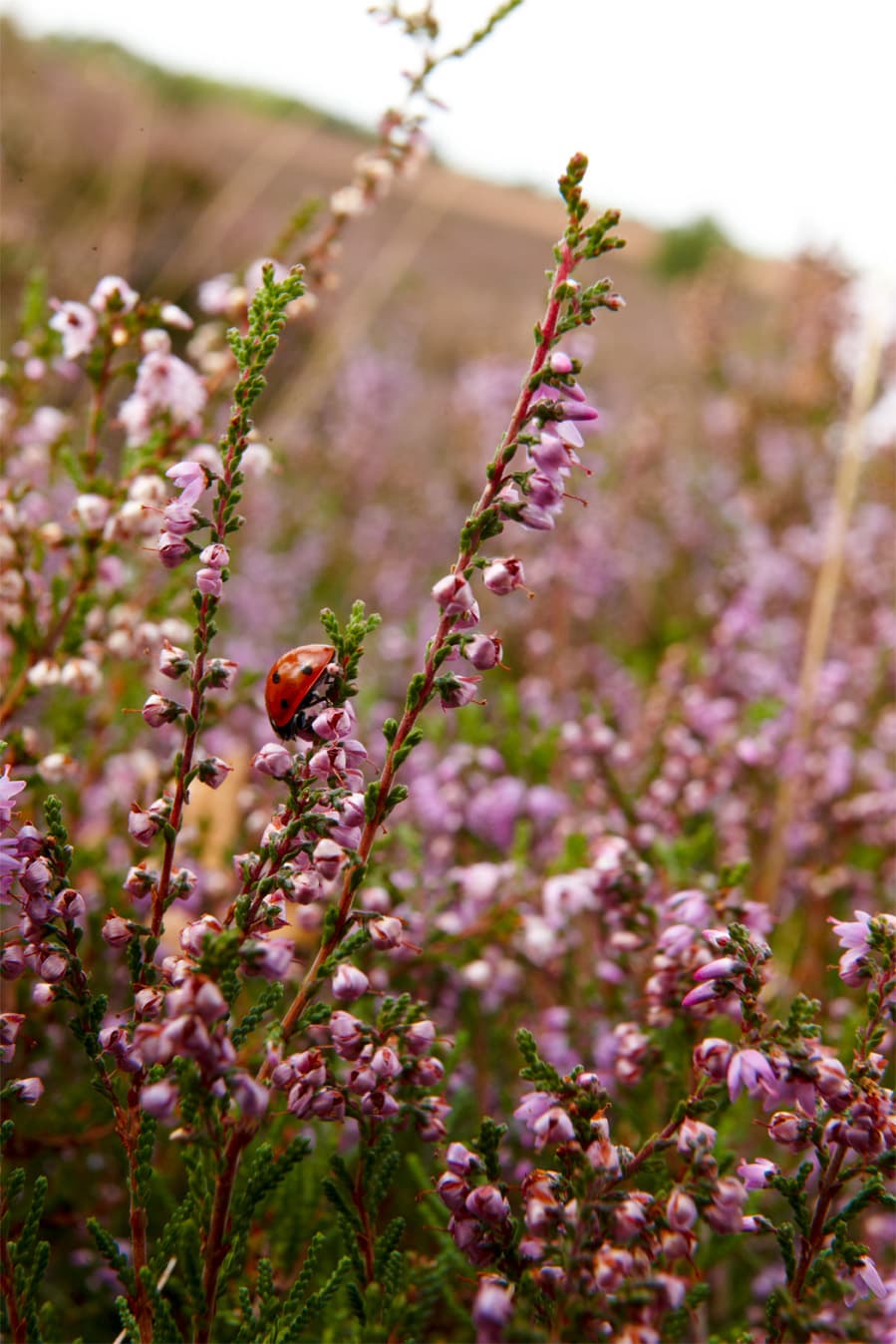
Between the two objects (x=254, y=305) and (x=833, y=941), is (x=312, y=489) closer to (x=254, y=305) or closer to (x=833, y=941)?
(x=833, y=941)

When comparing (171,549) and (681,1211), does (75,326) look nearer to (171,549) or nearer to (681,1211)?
(171,549)

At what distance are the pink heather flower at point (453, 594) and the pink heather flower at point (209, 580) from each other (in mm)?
238

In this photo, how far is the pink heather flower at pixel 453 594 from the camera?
1.05 meters

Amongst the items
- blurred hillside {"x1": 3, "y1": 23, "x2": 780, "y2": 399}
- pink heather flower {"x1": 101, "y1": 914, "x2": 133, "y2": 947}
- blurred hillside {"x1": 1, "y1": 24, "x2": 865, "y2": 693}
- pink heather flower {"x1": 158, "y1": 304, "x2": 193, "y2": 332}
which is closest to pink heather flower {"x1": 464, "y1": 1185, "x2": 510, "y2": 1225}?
pink heather flower {"x1": 101, "y1": 914, "x2": 133, "y2": 947}

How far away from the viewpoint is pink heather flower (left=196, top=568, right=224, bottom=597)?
3.56 ft

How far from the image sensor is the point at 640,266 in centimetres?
2141

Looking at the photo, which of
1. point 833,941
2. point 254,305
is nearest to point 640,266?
point 833,941

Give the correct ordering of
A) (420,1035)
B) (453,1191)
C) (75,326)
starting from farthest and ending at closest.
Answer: (75,326)
(420,1035)
(453,1191)

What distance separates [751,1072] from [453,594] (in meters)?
0.56

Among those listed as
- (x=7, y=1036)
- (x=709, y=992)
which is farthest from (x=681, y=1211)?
(x=7, y=1036)

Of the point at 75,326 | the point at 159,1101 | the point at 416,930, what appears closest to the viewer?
the point at 159,1101

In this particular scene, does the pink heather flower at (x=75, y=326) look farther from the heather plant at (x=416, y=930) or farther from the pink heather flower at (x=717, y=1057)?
the pink heather flower at (x=717, y=1057)

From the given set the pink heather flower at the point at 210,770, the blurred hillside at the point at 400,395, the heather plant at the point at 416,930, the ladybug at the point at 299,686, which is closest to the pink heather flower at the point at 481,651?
the heather plant at the point at 416,930

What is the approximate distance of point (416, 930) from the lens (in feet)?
7.00
